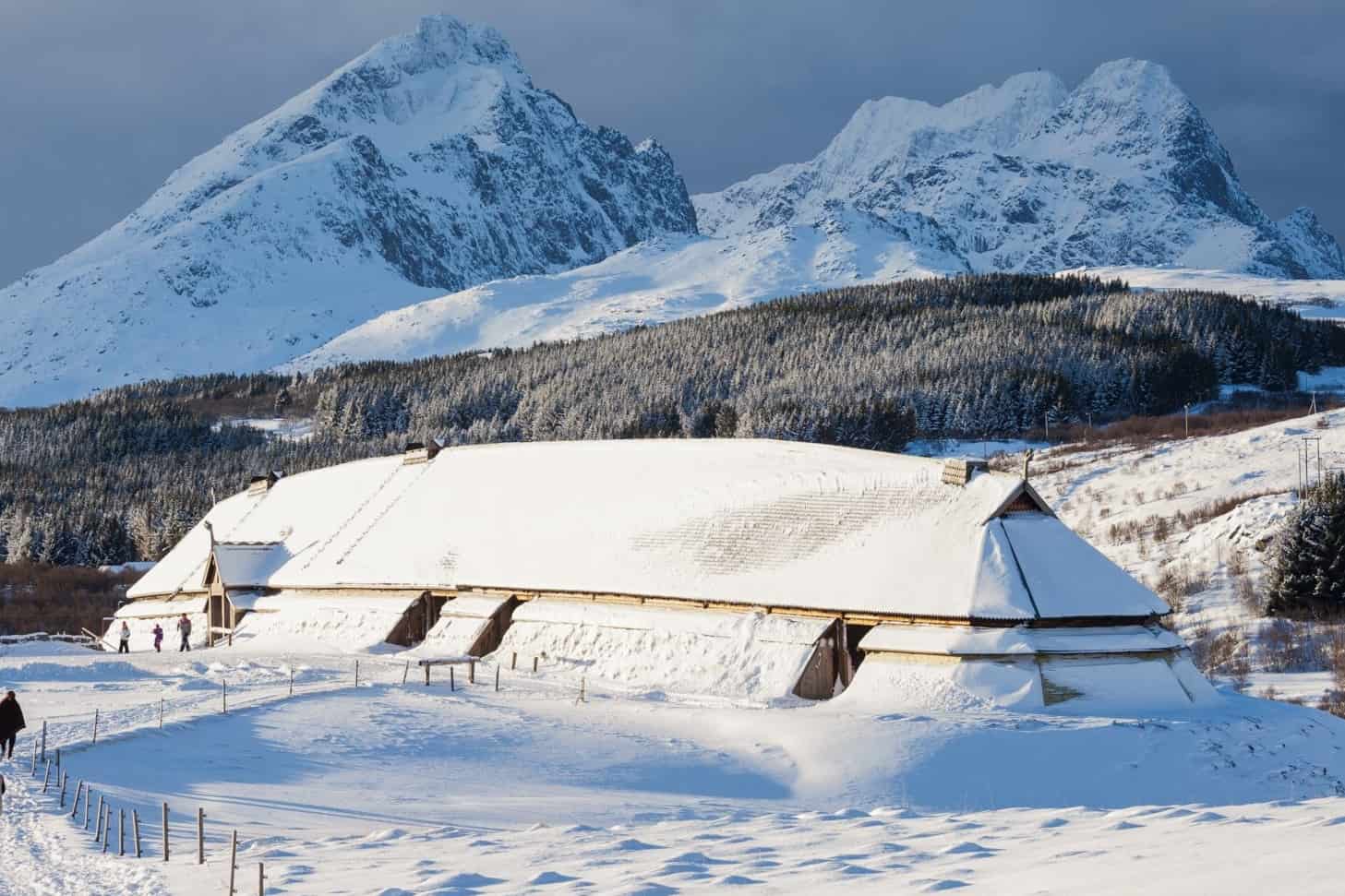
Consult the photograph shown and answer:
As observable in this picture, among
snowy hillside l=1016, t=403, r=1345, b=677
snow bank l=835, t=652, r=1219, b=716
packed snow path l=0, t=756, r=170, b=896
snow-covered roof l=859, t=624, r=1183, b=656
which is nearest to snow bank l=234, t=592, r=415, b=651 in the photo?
snow bank l=835, t=652, r=1219, b=716

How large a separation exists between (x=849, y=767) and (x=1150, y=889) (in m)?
15.9

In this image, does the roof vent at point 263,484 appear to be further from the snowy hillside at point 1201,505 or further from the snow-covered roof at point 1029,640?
the snow-covered roof at point 1029,640

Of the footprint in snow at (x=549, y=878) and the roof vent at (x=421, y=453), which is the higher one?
the roof vent at (x=421, y=453)

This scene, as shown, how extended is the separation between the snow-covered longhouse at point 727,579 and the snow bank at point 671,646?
0.07 meters

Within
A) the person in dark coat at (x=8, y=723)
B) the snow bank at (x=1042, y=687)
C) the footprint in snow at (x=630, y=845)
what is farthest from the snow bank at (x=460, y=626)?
the footprint in snow at (x=630, y=845)

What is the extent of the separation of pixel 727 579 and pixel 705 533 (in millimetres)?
2731

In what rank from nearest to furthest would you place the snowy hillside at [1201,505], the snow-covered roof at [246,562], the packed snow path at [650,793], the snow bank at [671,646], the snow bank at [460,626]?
the packed snow path at [650,793] < the snow bank at [671,646] < the snow bank at [460,626] < the snowy hillside at [1201,505] < the snow-covered roof at [246,562]

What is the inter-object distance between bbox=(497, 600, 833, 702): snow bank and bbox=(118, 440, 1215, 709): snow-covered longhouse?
0.07m

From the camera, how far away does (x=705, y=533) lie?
147ft

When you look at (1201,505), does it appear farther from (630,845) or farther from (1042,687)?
(630,845)

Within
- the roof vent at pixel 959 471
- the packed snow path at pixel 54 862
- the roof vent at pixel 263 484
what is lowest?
the packed snow path at pixel 54 862

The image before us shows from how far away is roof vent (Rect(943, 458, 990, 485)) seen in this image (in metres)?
40.8

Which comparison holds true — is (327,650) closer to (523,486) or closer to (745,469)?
(523,486)

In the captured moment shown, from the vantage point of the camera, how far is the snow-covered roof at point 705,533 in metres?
38.0
